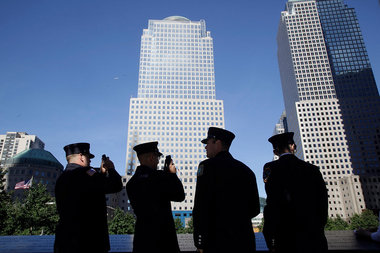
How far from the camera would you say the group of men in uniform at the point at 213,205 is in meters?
4.19

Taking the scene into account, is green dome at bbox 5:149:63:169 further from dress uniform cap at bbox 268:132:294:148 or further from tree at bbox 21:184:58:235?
dress uniform cap at bbox 268:132:294:148

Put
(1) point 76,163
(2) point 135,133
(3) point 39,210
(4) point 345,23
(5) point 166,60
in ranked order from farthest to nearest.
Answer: (4) point 345,23
(5) point 166,60
(2) point 135,133
(3) point 39,210
(1) point 76,163

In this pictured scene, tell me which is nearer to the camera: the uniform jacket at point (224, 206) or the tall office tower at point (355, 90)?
the uniform jacket at point (224, 206)

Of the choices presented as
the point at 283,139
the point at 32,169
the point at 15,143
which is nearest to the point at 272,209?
the point at 283,139

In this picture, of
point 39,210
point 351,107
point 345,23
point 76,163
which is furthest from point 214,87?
point 76,163

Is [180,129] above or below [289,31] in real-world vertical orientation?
below

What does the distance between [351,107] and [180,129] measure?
105 m

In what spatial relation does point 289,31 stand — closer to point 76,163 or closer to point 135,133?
point 135,133

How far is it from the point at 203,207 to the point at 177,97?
140 m

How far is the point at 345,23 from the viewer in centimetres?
16538

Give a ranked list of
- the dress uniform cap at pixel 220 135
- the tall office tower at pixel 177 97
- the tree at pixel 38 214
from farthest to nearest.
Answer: the tall office tower at pixel 177 97, the tree at pixel 38 214, the dress uniform cap at pixel 220 135

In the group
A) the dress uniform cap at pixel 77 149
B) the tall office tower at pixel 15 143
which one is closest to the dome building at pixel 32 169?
the tall office tower at pixel 15 143

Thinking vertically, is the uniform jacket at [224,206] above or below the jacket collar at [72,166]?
below

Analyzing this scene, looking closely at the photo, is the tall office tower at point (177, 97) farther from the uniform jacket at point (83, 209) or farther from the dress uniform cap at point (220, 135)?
the dress uniform cap at point (220, 135)
